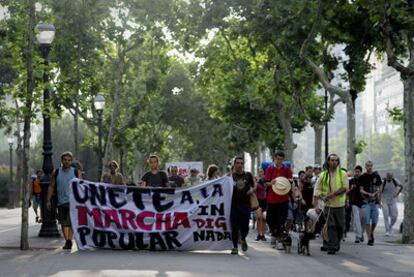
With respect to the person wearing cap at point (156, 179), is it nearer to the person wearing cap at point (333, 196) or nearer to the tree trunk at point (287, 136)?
the person wearing cap at point (333, 196)

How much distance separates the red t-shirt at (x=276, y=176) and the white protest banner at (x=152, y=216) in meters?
0.83

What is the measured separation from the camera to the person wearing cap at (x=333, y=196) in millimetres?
→ 17641

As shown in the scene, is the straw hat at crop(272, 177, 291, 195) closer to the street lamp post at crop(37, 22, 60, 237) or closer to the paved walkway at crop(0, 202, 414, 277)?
the paved walkway at crop(0, 202, 414, 277)

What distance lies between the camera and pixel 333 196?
17672mm

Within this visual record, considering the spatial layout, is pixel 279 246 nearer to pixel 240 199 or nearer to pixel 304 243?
pixel 304 243

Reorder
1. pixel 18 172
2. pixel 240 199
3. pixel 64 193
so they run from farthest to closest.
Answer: pixel 18 172
pixel 64 193
pixel 240 199

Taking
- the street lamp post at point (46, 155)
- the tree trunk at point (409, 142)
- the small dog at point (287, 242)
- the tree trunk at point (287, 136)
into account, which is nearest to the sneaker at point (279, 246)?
the small dog at point (287, 242)

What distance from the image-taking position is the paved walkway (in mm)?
13383

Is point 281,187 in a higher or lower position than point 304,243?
higher

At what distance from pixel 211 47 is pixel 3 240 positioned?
23450mm

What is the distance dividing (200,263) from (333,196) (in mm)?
3717

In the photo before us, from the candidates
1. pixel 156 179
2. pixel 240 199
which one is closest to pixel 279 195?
pixel 240 199

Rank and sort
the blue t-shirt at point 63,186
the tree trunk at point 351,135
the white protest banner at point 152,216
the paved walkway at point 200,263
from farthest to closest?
the tree trunk at point 351,135, the blue t-shirt at point 63,186, the white protest banner at point 152,216, the paved walkway at point 200,263

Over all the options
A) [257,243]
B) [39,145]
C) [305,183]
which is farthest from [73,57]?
[39,145]
